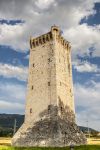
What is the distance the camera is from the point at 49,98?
139ft

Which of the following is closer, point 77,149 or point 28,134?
point 77,149

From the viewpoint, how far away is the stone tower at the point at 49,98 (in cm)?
3900

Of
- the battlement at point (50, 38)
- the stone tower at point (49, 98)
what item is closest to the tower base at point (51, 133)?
the stone tower at point (49, 98)

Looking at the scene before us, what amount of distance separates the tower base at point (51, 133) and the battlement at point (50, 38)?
45.3 feet

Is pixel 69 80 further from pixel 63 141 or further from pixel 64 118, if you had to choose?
pixel 63 141

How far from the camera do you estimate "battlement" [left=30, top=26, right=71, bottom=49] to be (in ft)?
153

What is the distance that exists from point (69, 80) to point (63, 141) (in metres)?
14.4

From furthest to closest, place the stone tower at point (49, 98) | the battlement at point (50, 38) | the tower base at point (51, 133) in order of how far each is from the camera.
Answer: the battlement at point (50, 38) → the stone tower at point (49, 98) → the tower base at point (51, 133)

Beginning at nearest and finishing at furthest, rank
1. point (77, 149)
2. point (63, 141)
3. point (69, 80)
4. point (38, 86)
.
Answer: point (77, 149)
point (63, 141)
point (38, 86)
point (69, 80)

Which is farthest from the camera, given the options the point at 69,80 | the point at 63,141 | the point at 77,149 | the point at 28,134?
the point at 69,80

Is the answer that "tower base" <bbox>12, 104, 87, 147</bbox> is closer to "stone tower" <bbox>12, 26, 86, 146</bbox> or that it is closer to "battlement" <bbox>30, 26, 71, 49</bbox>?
"stone tower" <bbox>12, 26, 86, 146</bbox>

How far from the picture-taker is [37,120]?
42062 mm

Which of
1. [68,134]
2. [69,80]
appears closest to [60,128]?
[68,134]

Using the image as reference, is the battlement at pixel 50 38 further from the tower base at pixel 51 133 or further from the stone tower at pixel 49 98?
the tower base at pixel 51 133
